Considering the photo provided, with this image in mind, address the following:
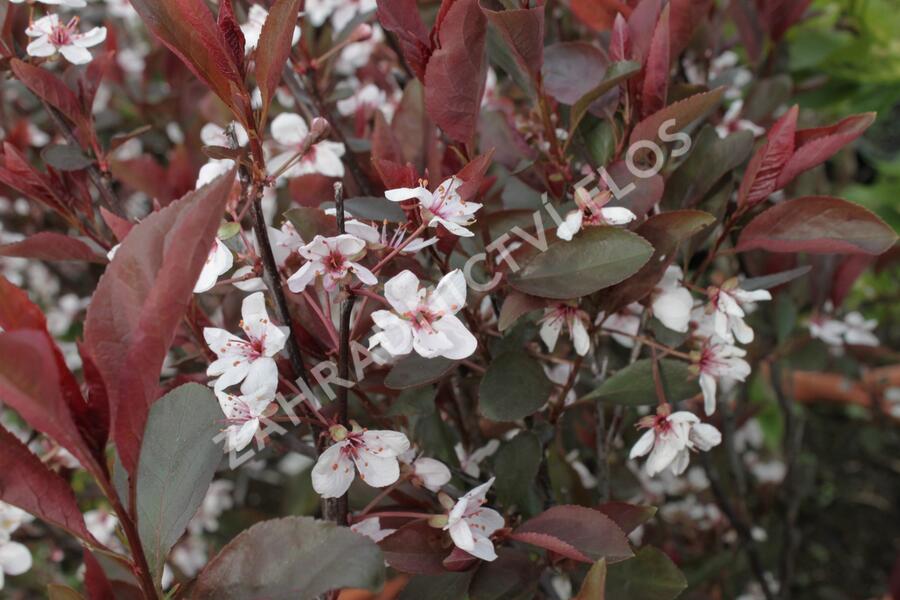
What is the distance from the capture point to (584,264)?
670mm

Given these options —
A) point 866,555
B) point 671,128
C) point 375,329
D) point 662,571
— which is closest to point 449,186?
point 375,329

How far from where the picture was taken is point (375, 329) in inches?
27.4

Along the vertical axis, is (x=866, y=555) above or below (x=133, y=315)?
below

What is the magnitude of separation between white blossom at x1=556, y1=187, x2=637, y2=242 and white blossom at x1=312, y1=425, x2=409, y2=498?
0.69 feet

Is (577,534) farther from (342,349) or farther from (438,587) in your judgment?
(342,349)

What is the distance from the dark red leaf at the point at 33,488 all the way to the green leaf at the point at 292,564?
0.33 feet

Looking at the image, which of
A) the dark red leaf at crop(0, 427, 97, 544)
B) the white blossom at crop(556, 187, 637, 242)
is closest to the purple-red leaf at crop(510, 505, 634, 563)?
the white blossom at crop(556, 187, 637, 242)

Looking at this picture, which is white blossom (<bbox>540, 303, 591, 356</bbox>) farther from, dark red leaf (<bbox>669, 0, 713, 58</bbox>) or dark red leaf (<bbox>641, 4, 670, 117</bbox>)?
dark red leaf (<bbox>669, 0, 713, 58</bbox>)

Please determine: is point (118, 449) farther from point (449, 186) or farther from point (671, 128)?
point (671, 128)

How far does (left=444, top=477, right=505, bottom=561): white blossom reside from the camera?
0.63 metres

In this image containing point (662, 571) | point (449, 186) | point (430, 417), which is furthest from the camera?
point (430, 417)

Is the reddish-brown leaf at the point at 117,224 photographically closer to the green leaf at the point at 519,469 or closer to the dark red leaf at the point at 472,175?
the dark red leaf at the point at 472,175

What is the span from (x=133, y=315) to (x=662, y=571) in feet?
1.67

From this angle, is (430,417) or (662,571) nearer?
(662,571)
